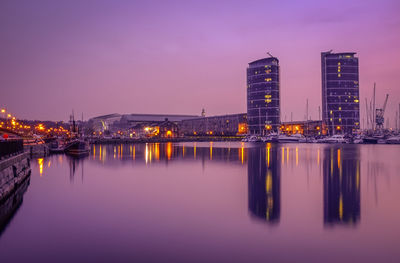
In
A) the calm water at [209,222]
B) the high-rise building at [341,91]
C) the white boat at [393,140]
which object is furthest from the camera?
the high-rise building at [341,91]

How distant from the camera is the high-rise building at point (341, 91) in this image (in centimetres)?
19588

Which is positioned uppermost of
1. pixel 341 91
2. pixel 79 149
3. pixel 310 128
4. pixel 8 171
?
pixel 341 91

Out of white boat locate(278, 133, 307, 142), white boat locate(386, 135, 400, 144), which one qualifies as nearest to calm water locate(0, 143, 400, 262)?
white boat locate(386, 135, 400, 144)

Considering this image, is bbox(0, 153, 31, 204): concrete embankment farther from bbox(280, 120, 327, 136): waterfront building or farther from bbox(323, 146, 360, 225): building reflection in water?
bbox(280, 120, 327, 136): waterfront building

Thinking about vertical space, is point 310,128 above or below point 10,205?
above

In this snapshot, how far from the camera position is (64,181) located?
29031 mm

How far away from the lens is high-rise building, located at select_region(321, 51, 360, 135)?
196 meters

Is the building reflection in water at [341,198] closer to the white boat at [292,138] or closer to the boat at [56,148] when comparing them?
the boat at [56,148]

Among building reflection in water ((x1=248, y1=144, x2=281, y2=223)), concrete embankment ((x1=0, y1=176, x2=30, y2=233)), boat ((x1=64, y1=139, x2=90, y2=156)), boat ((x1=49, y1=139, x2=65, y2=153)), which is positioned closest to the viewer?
concrete embankment ((x1=0, y1=176, x2=30, y2=233))

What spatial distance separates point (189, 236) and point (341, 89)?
677 feet

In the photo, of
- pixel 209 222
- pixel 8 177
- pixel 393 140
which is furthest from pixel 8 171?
pixel 393 140

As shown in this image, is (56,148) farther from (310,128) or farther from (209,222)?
(310,128)

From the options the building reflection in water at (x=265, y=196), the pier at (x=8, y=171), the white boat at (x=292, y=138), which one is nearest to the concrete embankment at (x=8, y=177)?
the pier at (x=8, y=171)

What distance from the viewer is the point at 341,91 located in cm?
19788
